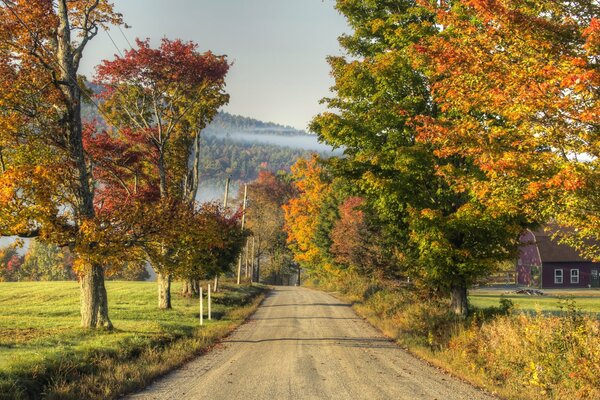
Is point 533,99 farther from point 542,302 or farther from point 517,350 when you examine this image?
point 542,302

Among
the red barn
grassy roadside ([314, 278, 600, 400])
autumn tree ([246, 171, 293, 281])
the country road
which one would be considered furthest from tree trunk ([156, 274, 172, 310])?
the red barn

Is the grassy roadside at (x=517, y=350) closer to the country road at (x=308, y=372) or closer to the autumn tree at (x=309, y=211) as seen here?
the country road at (x=308, y=372)

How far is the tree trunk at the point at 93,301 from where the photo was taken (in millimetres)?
13438

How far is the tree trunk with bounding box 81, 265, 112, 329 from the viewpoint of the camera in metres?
13.4

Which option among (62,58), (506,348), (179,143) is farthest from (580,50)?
(179,143)

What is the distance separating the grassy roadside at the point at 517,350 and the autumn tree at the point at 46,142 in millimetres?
9528

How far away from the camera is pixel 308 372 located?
9.65 metres

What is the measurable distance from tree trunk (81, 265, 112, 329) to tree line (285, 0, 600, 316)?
→ 8.40 metres

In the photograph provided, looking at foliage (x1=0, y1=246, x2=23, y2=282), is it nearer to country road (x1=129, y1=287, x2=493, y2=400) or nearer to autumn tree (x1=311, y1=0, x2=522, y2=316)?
country road (x1=129, y1=287, x2=493, y2=400)

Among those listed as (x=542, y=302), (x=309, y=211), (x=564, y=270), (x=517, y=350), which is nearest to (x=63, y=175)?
(x=517, y=350)

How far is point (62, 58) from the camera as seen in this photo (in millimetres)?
13453

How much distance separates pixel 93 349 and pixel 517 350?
972cm

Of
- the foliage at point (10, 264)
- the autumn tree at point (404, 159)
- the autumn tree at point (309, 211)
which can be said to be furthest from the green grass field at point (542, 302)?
the foliage at point (10, 264)

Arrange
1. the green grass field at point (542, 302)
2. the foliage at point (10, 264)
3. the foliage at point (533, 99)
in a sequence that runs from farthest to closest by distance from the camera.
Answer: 1. the foliage at point (10, 264)
2. the green grass field at point (542, 302)
3. the foliage at point (533, 99)
